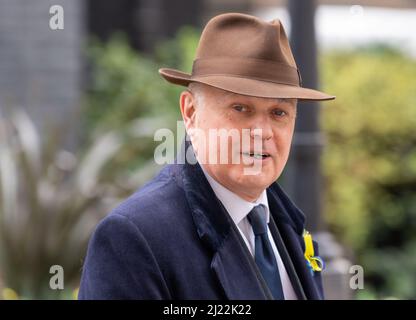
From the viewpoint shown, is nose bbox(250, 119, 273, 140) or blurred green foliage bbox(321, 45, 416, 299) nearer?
nose bbox(250, 119, 273, 140)

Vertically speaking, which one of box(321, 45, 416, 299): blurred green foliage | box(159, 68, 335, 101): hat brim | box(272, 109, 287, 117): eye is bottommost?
box(321, 45, 416, 299): blurred green foliage

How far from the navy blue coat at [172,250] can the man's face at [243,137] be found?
2.4 inches

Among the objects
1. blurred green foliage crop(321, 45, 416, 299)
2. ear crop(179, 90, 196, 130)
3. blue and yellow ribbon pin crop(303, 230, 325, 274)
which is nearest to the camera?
ear crop(179, 90, 196, 130)

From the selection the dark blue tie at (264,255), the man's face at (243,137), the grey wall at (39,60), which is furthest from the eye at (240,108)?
the grey wall at (39,60)

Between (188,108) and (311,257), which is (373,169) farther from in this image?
(188,108)

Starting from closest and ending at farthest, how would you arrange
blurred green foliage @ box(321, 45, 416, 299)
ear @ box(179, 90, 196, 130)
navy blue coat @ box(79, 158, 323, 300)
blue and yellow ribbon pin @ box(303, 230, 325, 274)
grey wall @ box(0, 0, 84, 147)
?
navy blue coat @ box(79, 158, 323, 300)
ear @ box(179, 90, 196, 130)
blue and yellow ribbon pin @ box(303, 230, 325, 274)
blurred green foliage @ box(321, 45, 416, 299)
grey wall @ box(0, 0, 84, 147)

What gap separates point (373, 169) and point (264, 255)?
18.3ft

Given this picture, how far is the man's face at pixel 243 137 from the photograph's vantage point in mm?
1936

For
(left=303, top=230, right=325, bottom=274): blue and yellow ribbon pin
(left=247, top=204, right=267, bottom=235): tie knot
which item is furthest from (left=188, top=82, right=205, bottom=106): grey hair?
(left=303, top=230, right=325, bottom=274): blue and yellow ribbon pin

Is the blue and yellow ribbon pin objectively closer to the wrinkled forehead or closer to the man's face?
the man's face

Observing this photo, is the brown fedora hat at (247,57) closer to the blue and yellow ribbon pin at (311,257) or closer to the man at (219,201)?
the man at (219,201)

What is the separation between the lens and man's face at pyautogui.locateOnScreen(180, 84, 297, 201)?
6.35ft

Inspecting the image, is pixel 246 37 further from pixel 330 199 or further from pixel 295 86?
pixel 330 199

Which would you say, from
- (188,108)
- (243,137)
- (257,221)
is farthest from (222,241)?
(188,108)
